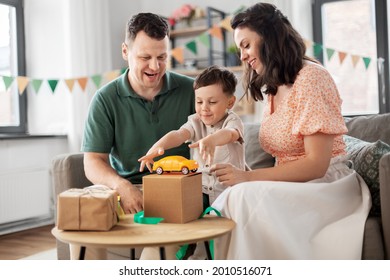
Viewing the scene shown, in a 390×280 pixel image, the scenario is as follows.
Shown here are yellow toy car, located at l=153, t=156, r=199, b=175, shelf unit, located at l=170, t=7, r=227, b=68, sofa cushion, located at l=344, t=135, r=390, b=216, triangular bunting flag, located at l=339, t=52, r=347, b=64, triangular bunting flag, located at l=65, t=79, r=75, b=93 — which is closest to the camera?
yellow toy car, located at l=153, t=156, r=199, b=175

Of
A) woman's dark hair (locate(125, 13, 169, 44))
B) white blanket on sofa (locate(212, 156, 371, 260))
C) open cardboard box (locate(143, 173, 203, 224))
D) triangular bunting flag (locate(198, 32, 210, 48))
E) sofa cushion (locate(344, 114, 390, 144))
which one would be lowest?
white blanket on sofa (locate(212, 156, 371, 260))

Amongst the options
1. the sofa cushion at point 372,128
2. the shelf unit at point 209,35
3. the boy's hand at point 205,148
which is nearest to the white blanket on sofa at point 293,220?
the boy's hand at point 205,148

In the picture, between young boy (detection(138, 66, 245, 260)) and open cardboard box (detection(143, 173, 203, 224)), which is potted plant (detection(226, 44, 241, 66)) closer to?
young boy (detection(138, 66, 245, 260))

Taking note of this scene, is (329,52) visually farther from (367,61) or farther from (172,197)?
(172,197)

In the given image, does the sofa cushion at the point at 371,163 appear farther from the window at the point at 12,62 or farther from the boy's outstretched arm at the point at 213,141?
the window at the point at 12,62

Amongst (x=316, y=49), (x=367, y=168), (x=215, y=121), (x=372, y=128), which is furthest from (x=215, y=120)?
(x=316, y=49)

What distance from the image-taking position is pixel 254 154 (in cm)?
259

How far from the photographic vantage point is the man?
6.80 feet

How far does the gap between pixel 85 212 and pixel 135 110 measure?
0.88m

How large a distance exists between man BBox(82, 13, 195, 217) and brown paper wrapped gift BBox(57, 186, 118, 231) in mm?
677

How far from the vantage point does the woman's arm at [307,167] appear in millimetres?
1666

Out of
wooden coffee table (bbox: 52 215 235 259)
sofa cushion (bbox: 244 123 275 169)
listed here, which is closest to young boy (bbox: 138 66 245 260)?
wooden coffee table (bbox: 52 215 235 259)
